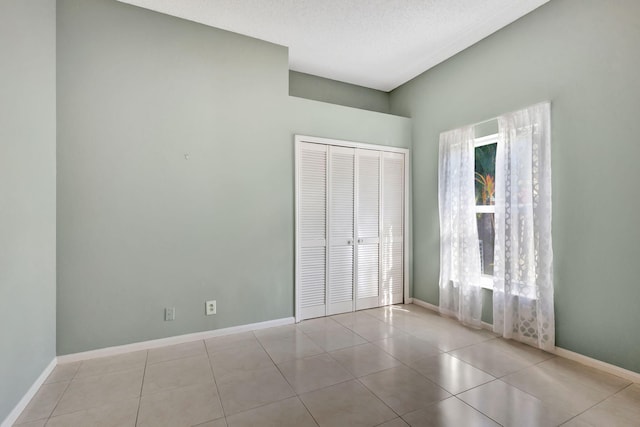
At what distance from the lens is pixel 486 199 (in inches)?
127

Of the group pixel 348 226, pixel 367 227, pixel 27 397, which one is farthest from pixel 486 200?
pixel 27 397

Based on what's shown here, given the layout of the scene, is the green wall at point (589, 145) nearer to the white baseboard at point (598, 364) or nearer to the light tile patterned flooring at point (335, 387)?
the white baseboard at point (598, 364)

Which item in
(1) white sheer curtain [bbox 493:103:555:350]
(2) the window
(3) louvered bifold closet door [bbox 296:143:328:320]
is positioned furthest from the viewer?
(3) louvered bifold closet door [bbox 296:143:328:320]

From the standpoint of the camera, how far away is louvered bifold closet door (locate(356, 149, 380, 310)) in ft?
12.2

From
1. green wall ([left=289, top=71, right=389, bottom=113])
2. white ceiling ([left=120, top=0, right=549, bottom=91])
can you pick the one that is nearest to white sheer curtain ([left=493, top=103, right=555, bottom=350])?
white ceiling ([left=120, top=0, right=549, bottom=91])

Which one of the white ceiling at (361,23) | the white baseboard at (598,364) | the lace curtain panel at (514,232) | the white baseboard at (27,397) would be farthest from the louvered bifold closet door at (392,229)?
the white baseboard at (27,397)

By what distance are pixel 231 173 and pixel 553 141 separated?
3.03m

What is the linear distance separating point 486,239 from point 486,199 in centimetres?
45

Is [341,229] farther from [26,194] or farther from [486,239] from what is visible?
[26,194]

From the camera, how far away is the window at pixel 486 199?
3.17 meters

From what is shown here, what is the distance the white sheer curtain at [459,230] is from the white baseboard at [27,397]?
3.75 m

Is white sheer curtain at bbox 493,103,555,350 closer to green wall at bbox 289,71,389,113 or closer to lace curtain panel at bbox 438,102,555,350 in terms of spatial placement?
lace curtain panel at bbox 438,102,555,350

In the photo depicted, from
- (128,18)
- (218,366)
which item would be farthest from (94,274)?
(128,18)

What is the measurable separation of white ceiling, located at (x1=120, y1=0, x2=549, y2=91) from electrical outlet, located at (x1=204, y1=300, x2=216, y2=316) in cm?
280
